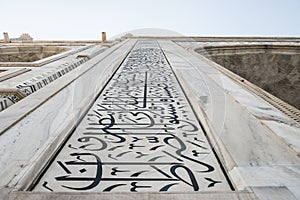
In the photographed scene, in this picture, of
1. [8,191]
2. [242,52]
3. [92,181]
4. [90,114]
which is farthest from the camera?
[242,52]

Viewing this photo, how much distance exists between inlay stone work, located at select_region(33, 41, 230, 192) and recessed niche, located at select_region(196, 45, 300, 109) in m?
4.56

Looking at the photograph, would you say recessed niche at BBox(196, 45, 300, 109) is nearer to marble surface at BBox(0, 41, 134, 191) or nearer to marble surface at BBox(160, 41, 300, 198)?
marble surface at BBox(160, 41, 300, 198)

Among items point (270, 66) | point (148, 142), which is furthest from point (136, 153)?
point (270, 66)

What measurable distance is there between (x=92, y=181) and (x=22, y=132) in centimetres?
51

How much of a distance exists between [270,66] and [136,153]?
5858 mm

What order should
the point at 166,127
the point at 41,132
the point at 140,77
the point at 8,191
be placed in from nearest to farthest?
the point at 8,191 → the point at 41,132 → the point at 166,127 → the point at 140,77

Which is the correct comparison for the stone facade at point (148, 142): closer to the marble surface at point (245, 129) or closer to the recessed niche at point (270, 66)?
the marble surface at point (245, 129)

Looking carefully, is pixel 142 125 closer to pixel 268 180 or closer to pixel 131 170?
pixel 131 170

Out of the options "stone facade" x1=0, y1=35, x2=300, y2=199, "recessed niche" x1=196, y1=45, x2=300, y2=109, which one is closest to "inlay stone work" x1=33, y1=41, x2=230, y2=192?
"stone facade" x1=0, y1=35, x2=300, y2=199

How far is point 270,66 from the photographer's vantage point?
620cm

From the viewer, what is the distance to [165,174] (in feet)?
3.16

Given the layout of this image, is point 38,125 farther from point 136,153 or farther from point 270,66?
point 270,66

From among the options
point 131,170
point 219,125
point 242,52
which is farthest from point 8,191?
point 242,52

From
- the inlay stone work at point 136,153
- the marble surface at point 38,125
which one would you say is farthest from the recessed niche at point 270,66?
the inlay stone work at point 136,153
